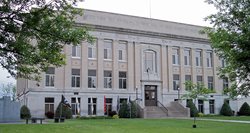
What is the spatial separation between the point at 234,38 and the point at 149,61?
33609 mm

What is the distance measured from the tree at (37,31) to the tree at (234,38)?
5.42 meters

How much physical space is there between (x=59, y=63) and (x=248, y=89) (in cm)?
836

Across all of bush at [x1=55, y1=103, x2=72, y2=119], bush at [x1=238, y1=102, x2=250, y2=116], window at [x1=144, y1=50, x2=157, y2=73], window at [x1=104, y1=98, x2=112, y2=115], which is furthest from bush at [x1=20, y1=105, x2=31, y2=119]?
bush at [x1=238, y1=102, x2=250, y2=116]

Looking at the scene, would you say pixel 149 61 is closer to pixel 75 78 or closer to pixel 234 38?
pixel 75 78

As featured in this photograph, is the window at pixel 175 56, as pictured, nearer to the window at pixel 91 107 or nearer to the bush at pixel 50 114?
the window at pixel 91 107

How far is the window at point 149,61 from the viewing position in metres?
46.6

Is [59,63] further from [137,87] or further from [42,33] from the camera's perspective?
[137,87]

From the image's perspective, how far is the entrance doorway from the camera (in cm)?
4615

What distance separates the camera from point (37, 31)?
1221cm

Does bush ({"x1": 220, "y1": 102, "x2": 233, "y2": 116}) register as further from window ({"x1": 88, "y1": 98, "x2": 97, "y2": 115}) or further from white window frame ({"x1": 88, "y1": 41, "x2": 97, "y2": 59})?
white window frame ({"x1": 88, "y1": 41, "x2": 97, "y2": 59})

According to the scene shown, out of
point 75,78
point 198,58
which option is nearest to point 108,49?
point 75,78

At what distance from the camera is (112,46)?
44375mm

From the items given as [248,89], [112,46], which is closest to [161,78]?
[112,46]

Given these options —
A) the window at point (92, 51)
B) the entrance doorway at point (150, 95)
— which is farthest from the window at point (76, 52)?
the entrance doorway at point (150, 95)
